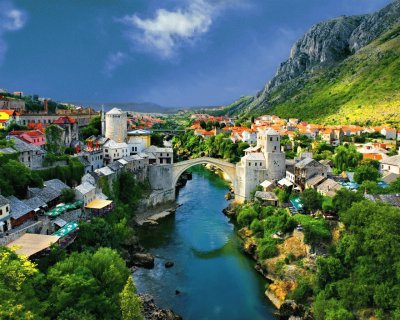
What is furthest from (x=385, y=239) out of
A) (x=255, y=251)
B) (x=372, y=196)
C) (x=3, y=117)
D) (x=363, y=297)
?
(x=3, y=117)

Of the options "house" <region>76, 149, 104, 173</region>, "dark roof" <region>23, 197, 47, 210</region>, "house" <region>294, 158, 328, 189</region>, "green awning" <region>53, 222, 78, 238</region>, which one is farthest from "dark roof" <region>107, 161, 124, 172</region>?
"house" <region>294, 158, 328, 189</region>

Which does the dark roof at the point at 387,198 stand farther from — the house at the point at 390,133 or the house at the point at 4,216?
the house at the point at 390,133

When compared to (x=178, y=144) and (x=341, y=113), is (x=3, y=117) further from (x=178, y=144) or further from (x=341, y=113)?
(x=341, y=113)

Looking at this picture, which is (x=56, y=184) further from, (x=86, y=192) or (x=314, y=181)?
(x=314, y=181)

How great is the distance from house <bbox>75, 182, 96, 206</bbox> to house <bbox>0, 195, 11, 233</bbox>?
624cm

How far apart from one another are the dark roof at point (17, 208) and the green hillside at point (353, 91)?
55.9 meters

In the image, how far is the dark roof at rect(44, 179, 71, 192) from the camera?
89.5 feet

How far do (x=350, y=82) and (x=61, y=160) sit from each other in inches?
2773

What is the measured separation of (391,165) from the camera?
3622cm

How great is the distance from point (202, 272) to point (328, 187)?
1113cm

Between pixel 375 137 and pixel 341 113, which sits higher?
pixel 341 113

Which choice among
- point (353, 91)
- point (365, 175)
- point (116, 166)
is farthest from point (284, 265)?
point (353, 91)

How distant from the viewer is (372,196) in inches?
1016

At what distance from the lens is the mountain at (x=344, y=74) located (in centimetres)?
7262
